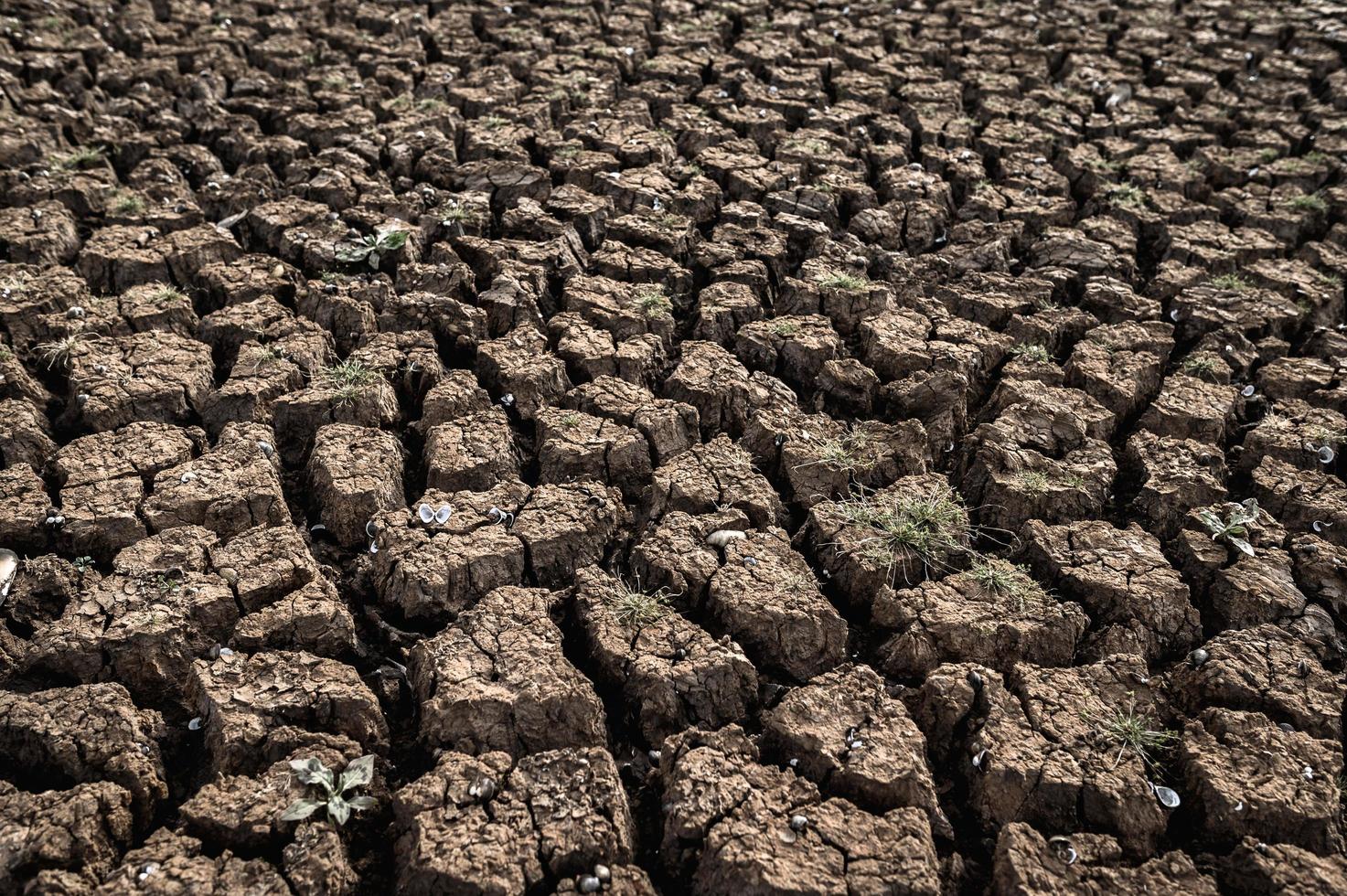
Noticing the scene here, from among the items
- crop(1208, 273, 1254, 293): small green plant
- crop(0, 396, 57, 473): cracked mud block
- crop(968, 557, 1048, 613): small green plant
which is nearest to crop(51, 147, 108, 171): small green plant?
crop(0, 396, 57, 473): cracked mud block

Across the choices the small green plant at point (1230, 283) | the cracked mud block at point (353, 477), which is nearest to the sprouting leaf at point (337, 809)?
the cracked mud block at point (353, 477)

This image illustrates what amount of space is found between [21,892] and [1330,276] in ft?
19.4

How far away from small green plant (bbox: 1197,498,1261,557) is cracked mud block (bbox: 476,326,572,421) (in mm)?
2476

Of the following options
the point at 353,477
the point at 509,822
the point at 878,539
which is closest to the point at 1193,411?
the point at 878,539

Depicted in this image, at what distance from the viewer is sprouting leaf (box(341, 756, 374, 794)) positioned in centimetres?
268

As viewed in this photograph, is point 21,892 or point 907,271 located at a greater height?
point 907,271

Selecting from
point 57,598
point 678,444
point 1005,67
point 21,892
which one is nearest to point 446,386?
point 678,444

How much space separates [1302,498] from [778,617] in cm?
218

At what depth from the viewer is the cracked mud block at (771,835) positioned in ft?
8.36

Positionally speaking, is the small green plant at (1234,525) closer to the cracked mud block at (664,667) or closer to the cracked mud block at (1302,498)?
the cracked mud block at (1302,498)

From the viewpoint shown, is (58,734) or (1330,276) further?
(1330,276)

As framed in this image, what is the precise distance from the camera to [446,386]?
400 cm

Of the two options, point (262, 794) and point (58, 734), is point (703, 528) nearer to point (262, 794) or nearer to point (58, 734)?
point (262, 794)

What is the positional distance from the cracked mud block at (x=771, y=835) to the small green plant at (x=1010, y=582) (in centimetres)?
92
